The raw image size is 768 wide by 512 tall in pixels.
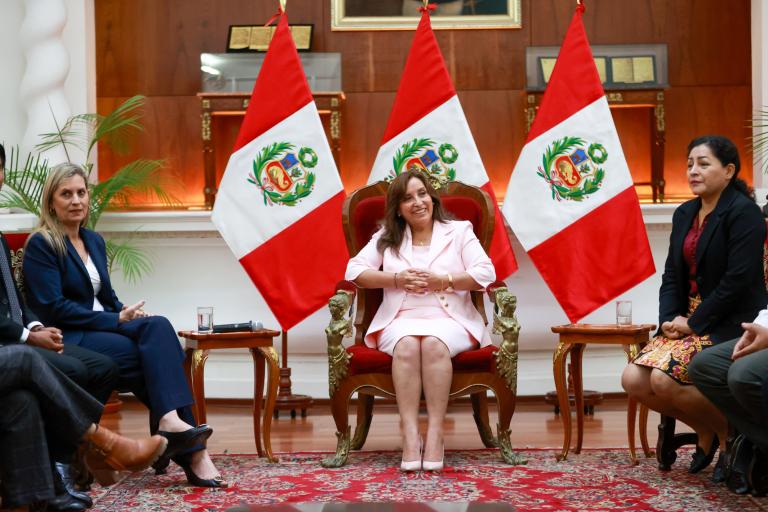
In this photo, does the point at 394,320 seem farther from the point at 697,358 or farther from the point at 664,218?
the point at 664,218

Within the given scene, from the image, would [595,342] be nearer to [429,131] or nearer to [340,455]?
[340,455]

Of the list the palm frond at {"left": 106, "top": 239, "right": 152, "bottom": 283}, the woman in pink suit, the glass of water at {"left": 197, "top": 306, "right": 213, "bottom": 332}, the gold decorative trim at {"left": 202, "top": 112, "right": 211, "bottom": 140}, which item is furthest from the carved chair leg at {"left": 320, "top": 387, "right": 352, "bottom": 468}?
the gold decorative trim at {"left": 202, "top": 112, "right": 211, "bottom": 140}

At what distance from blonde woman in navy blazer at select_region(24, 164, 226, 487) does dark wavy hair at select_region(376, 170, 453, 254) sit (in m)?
1.06

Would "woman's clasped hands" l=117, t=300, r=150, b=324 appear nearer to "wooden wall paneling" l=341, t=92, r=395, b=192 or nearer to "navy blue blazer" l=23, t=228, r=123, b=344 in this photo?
"navy blue blazer" l=23, t=228, r=123, b=344

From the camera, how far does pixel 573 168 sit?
5277 millimetres

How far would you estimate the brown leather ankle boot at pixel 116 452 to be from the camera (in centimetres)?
316

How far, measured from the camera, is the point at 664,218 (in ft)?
19.9

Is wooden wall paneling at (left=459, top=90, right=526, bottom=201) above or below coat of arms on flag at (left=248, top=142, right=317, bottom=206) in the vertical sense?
above

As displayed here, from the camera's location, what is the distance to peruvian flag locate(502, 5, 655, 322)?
5227mm

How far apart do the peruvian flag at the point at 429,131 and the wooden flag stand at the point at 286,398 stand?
1.13m

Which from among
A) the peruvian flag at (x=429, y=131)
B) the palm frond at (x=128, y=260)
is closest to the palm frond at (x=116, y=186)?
the palm frond at (x=128, y=260)

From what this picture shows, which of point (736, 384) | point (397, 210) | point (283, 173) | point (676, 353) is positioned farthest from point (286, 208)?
point (736, 384)

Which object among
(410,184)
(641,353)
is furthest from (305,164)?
(641,353)

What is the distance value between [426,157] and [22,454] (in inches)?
116
